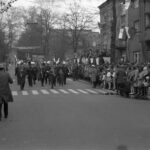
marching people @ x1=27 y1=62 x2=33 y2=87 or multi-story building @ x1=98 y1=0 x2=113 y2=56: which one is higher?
multi-story building @ x1=98 y1=0 x2=113 y2=56

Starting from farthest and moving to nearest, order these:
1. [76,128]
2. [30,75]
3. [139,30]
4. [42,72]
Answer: [139,30]
[42,72]
[30,75]
[76,128]

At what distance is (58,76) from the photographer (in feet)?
109

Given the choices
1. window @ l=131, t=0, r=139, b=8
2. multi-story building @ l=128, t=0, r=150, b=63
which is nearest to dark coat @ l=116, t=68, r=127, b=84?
multi-story building @ l=128, t=0, r=150, b=63

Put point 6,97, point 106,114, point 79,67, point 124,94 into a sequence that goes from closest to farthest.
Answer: point 6,97 < point 106,114 < point 124,94 < point 79,67

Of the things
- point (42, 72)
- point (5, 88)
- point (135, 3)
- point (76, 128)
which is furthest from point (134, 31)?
point (76, 128)

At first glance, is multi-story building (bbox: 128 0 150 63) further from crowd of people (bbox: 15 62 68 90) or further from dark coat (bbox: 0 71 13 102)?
dark coat (bbox: 0 71 13 102)

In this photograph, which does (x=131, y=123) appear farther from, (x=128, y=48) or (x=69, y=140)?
(x=128, y=48)

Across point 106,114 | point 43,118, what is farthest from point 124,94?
point 43,118

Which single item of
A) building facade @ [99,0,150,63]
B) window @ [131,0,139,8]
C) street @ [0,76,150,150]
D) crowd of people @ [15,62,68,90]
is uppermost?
window @ [131,0,139,8]

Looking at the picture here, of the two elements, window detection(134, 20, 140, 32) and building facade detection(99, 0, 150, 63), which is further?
window detection(134, 20, 140, 32)

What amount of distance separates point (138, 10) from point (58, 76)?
12465 mm

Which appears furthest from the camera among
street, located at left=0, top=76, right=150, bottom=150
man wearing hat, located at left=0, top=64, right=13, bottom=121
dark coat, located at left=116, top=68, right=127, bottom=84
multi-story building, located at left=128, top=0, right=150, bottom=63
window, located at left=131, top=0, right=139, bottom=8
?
window, located at left=131, top=0, right=139, bottom=8

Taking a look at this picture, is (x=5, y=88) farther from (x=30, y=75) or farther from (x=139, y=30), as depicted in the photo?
(x=139, y=30)

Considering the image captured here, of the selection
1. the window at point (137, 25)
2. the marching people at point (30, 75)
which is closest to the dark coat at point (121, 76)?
the marching people at point (30, 75)
